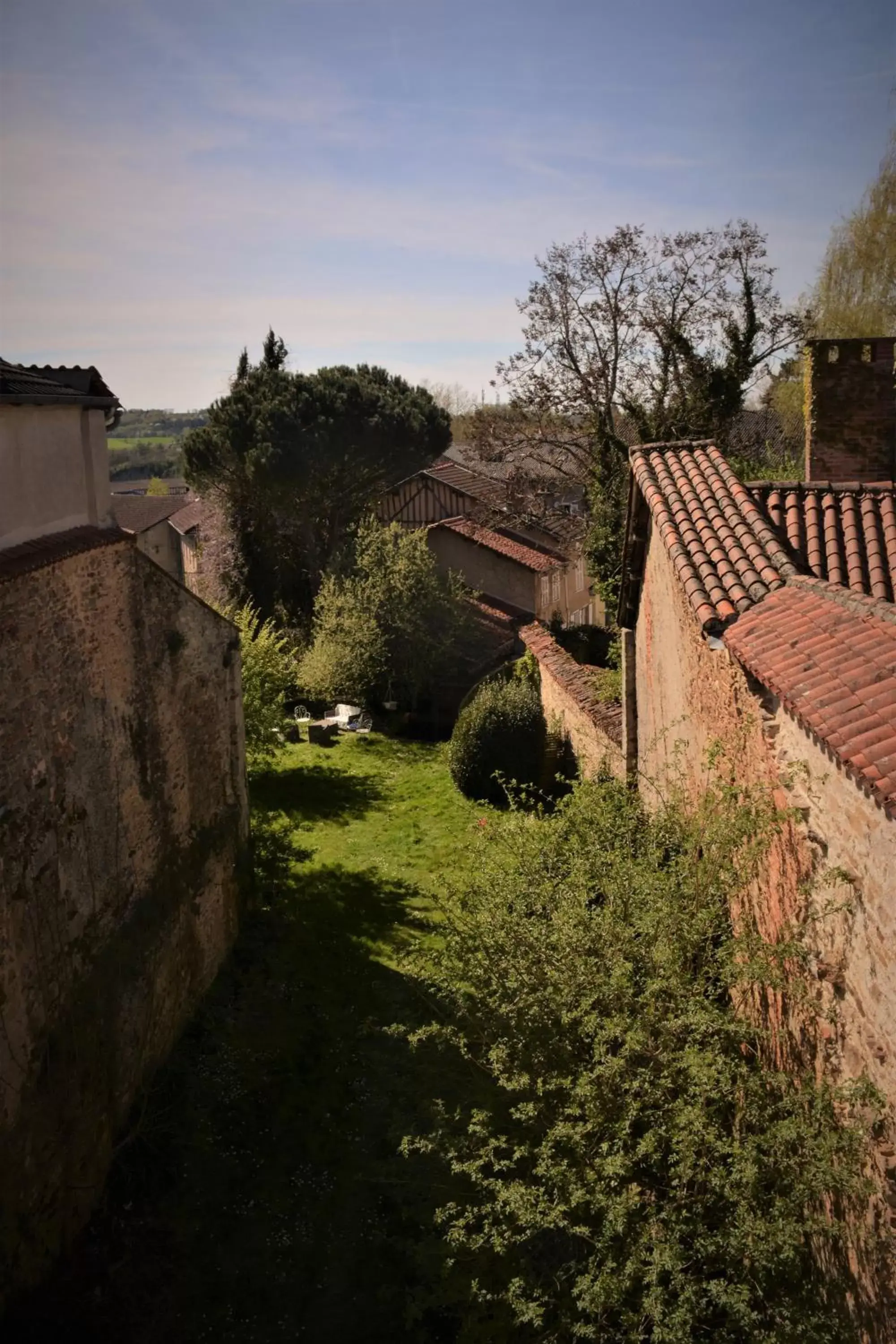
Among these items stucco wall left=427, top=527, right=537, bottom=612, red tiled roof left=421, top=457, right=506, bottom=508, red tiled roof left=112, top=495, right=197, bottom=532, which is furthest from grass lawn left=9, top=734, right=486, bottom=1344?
red tiled roof left=112, top=495, right=197, bottom=532

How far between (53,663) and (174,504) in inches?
1575

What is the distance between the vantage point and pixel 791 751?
24.9ft

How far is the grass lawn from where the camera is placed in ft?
29.2

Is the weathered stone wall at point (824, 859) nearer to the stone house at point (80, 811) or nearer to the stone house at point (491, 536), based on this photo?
the stone house at point (80, 811)

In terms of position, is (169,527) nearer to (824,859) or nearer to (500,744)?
(500,744)

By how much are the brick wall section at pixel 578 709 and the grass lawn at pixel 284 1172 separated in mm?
4026

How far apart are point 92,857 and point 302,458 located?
82.4ft

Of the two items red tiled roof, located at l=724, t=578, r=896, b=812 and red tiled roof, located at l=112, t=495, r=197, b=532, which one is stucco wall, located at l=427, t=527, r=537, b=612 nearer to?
red tiled roof, located at l=112, t=495, r=197, b=532

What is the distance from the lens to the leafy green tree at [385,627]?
91.7ft

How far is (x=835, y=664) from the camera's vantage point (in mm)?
6855

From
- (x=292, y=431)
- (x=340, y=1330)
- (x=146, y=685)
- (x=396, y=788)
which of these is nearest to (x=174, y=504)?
(x=292, y=431)

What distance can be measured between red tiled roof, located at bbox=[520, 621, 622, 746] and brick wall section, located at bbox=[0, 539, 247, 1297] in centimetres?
702

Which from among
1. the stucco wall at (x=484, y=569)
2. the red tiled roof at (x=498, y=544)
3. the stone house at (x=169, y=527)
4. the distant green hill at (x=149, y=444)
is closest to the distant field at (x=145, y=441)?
the distant green hill at (x=149, y=444)

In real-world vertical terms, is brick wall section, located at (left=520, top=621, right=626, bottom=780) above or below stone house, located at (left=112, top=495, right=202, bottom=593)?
below
